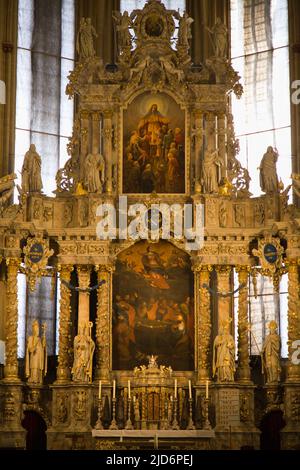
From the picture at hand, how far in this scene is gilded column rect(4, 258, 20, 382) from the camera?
24031 millimetres

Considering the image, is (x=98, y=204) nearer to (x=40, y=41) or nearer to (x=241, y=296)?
(x=241, y=296)

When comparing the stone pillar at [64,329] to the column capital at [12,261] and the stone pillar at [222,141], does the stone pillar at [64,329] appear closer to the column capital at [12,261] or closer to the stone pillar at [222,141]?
the column capital at [12,261]

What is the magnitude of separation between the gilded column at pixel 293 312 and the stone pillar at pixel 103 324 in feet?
11.9

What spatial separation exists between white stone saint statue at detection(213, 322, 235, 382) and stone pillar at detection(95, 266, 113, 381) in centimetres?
220

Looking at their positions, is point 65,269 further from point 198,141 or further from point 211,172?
point 198,141

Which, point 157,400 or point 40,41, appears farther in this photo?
point 40,41

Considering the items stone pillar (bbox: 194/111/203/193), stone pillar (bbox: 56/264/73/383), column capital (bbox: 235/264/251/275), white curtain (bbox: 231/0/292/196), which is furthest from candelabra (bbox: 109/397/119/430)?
white curtain (bbox: 231/0/292/196)

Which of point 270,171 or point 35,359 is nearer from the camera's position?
point 35,359

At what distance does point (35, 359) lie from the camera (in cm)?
2403

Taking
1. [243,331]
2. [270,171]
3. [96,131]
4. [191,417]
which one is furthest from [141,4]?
[191,417]

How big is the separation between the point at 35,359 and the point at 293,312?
207 inches

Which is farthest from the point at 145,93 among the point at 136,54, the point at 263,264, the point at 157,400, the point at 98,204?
the point at 157,400

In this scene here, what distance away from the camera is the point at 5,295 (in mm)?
25891

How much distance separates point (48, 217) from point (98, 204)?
3.54 ft
